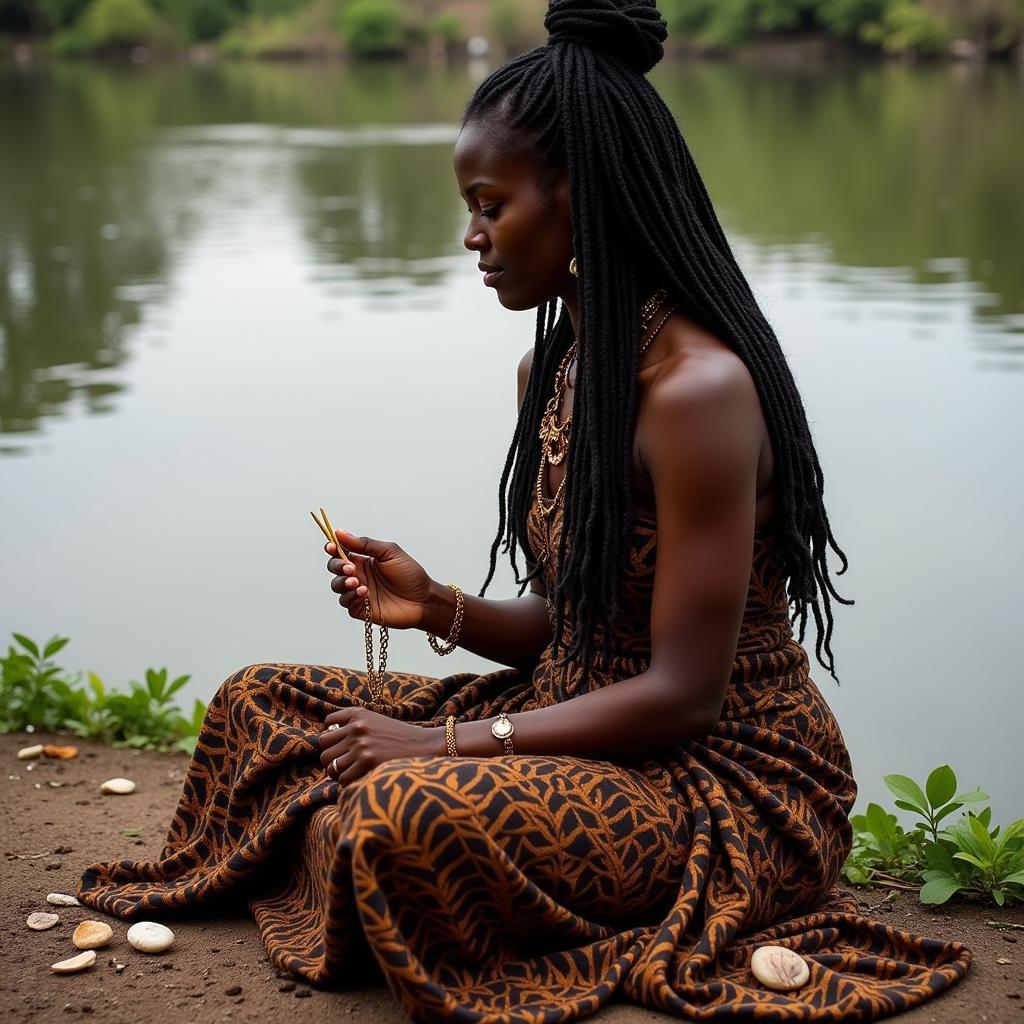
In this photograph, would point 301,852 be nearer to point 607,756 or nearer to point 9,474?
point 607,756

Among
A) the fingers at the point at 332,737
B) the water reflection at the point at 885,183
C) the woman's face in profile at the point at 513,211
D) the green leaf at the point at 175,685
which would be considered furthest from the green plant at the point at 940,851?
the water reflection at the point at 885,183

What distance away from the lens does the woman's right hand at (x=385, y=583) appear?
2.80 metres

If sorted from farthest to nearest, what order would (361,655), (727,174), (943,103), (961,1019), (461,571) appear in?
(943,103)
(727,174)
(461,571)
(361,655)
(961,1019)

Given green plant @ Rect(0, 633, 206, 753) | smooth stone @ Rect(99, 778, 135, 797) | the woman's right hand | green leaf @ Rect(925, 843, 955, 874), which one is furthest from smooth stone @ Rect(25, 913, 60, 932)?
green leaf @ Rect(925, 843, 955, 874)

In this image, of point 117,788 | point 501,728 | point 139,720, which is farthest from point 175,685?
point 501,728

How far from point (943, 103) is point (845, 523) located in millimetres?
22942

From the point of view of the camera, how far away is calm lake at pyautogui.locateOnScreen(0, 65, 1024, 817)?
194 inches

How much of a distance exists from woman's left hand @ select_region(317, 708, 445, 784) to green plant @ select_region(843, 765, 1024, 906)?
1034mm

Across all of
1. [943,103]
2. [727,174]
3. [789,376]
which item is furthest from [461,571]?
[943,103]

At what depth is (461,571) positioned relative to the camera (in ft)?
17.7

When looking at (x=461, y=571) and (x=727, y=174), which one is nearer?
(x=461, y=571)

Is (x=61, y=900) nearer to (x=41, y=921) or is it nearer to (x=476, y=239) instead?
(x=41, y=921)

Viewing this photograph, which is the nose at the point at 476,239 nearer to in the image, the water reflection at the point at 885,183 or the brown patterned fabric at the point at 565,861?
the brown patterned fabric at the point at 565,861

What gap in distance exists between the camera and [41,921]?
272cm
